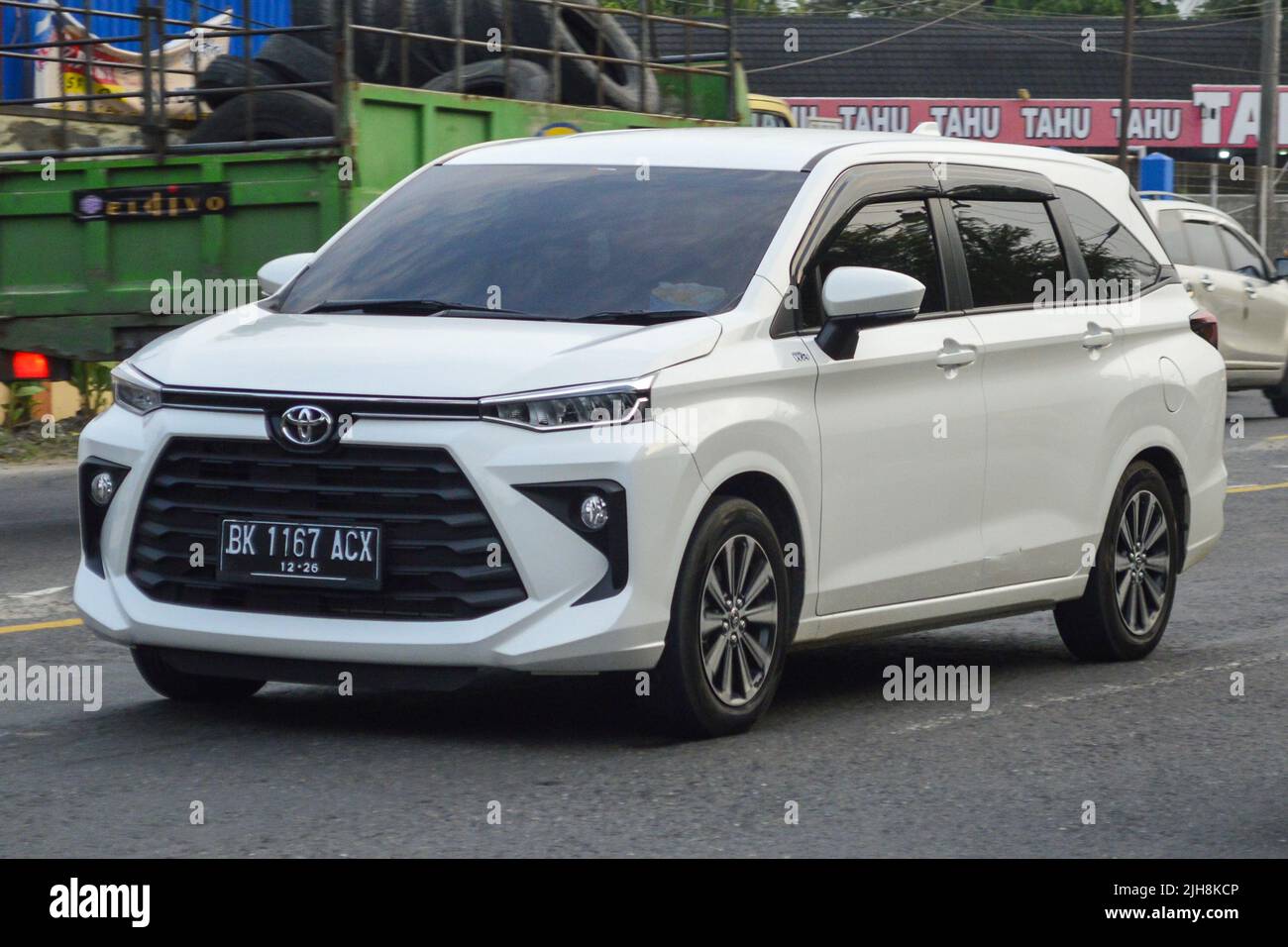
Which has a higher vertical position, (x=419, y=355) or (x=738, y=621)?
(x=419, y=355)

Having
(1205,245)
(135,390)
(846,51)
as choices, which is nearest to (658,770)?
(135,390)

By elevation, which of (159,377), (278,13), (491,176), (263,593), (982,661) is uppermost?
(278,13)

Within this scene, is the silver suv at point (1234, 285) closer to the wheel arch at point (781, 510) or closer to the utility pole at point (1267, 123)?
the wheel arch at point (781, 510)

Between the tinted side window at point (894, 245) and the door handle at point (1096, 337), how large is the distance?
2.84 ft

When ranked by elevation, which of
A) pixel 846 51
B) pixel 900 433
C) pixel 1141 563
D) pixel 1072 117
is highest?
pixel 846 51

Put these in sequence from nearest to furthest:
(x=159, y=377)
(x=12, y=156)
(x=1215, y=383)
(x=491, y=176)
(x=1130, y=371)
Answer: (x=159, y=377), (x=491, y=176), (x=1130, y=371), (x=1215, y=383), (x=12, y=156)

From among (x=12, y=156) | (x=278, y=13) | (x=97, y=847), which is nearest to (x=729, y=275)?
(x=97, y=847)

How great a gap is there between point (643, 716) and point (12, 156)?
758 centimetres

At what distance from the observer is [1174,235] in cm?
1970

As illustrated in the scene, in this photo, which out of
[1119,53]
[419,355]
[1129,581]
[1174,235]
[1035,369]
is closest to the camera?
[419,355]

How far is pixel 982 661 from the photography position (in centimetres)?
883

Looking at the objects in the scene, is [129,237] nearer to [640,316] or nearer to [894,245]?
[894,245]

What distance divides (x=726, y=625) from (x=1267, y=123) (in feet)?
115
